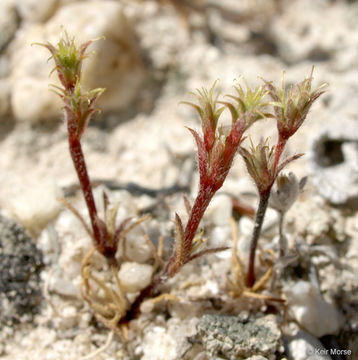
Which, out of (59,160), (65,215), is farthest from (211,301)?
(59,160)

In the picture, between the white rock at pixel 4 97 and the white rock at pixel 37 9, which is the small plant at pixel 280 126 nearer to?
the white rock at pixel 4 97

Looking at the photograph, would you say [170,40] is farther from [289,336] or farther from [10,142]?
[289,336]

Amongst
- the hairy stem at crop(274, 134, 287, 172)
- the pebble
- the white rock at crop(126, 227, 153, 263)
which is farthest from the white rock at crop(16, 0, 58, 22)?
the hairy stem at crop(274, 134, 287, 172)

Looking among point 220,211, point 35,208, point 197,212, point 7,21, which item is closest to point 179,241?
point 197,212

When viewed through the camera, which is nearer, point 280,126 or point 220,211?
point 280,126

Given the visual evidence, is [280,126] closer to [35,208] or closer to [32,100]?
[35,208]
